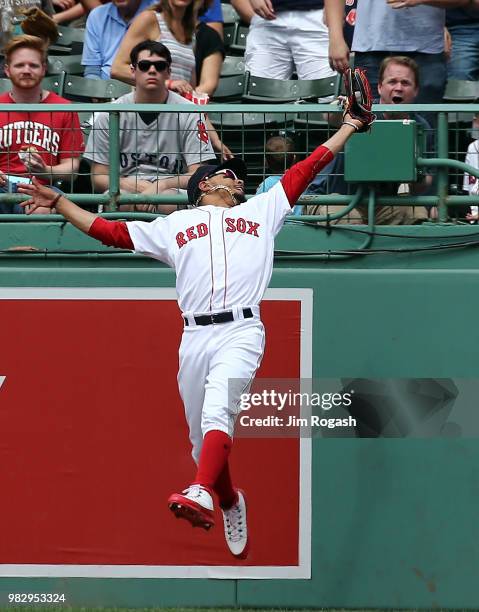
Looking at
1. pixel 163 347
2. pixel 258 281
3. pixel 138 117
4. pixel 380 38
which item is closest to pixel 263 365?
pixel 163 347

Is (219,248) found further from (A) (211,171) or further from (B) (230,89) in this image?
(B) (230,89)

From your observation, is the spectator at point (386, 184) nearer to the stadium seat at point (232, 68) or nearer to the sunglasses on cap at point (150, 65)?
the sunglasses on cap at point (150, 65)

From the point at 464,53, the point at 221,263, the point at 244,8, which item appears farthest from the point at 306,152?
the point at 244,8

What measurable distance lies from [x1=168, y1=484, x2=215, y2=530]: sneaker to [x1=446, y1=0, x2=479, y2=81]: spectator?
460cm

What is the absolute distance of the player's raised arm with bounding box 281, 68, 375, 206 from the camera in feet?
19.9

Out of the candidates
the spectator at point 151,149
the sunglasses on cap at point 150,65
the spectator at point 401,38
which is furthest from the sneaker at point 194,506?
the spectator at point 401,38

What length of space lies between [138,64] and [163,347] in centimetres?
181

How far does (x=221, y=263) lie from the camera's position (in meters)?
6.04

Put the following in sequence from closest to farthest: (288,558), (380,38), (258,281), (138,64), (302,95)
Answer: (258,281), (288,558), (138,64), (380,38), (302,95)

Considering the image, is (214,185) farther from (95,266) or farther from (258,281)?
(95,266)

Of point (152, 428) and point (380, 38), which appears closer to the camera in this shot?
point (152, 428)

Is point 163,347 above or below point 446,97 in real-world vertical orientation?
below

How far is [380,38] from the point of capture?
825 centimetres

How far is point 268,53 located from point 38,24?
1.73 meters
